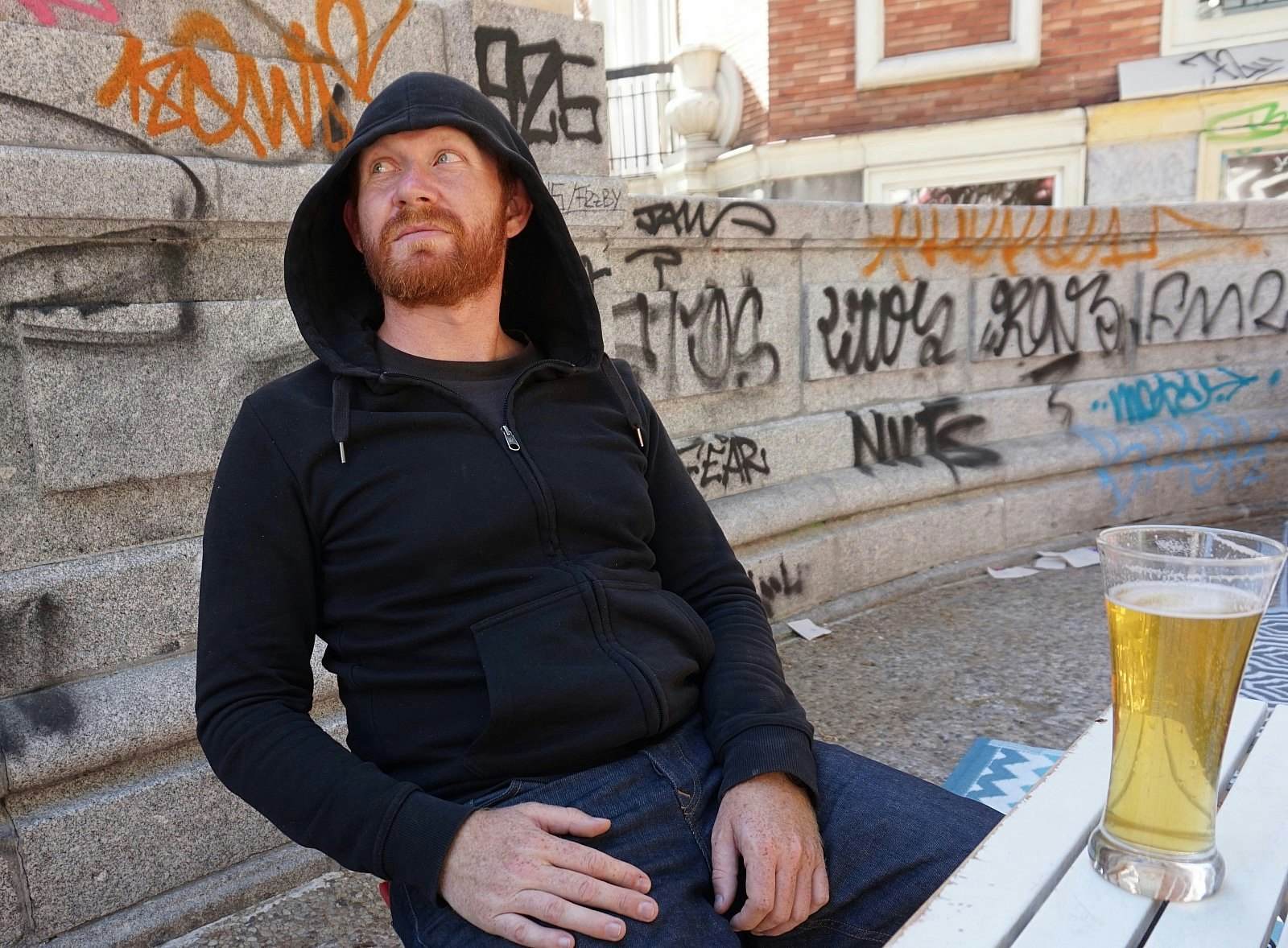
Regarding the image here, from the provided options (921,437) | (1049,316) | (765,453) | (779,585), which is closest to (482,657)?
(779,585)

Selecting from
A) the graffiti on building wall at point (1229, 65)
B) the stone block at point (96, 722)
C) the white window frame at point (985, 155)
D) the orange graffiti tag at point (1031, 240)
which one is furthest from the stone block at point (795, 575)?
the graffiti on building wall at point (1229, 65)

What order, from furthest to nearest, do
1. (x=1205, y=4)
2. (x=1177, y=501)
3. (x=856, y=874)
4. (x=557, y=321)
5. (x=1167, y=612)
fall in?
(x=1205, y=4), (x=1177, y=501), (x=557, y=321), (x=856, y=874), (x=1167, y=612)

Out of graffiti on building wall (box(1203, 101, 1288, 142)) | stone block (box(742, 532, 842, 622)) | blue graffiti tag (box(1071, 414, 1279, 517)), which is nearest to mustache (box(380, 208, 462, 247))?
stone block (box(742, 532, 842, 622))

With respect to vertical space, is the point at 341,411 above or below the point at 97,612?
above

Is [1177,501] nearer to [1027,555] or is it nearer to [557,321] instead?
[1027,555]

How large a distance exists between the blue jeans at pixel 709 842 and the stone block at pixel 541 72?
2.41 m

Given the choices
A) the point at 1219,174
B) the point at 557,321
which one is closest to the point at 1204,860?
the point at 557,321

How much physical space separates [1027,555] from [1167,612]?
476 cm

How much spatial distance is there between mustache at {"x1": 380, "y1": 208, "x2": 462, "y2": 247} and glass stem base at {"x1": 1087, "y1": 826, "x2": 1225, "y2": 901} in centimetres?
151

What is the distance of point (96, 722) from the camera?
2424mm

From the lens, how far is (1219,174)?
11.4m

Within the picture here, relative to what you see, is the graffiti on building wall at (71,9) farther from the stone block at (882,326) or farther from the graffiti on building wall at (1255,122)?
the graffiti on building wall at (1255,122)

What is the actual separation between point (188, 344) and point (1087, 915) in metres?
2.41

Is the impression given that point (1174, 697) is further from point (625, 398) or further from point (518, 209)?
point (518, 209)
